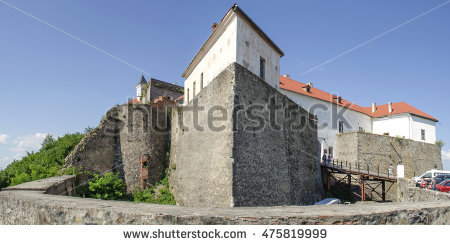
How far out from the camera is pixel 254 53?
13891mm

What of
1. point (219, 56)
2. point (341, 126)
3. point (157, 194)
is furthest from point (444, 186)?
point (341, 126)

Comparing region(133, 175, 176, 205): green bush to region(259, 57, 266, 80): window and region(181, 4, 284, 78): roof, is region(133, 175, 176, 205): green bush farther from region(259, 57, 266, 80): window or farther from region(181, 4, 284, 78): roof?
region(259, 57, 266, 80): window

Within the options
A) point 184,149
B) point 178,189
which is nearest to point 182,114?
point 184,149

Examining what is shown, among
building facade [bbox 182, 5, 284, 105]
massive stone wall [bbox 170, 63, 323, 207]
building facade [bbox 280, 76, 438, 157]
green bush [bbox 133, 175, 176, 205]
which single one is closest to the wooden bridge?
A: building facade [bbox 280, 76, 438, 157]

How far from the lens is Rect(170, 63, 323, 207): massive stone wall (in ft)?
29.3

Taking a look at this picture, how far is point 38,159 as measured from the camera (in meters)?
13.5

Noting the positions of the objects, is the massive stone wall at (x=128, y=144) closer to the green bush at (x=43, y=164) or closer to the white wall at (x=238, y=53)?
the green bush at (x=43, y=164)

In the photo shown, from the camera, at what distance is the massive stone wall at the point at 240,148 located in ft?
29.3

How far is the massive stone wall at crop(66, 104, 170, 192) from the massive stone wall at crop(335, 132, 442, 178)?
65.6 ft

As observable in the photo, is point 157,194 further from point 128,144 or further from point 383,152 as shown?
point 383,152

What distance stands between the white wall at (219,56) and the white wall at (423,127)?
1175 inches

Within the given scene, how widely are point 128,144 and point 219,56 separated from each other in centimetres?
725

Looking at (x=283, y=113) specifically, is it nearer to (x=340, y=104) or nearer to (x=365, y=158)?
(x=365, y=158)
